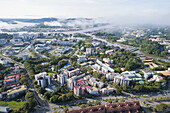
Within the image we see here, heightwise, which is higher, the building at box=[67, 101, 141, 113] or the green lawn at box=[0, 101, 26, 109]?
the building at box=[67, 101, 141, 113]

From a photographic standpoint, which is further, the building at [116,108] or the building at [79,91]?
the building at [79,91]

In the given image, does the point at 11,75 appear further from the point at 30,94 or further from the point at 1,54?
the point at 1,54

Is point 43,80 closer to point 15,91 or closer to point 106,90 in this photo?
point 15,91

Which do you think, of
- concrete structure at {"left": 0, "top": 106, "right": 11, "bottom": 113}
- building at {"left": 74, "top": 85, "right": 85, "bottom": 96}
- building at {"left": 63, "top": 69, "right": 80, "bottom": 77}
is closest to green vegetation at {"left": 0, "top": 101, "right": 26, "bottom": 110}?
concrete structure at {"left": 0, "top": 106, "right": 11, "bottom": 113}

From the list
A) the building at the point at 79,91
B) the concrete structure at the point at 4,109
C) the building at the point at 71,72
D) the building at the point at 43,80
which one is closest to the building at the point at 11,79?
the building at the point at 43,80

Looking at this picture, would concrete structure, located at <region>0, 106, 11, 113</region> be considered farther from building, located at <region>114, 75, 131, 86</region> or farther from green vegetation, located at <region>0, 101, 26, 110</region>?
building, located at <region>114, 75, 131, 86</region>

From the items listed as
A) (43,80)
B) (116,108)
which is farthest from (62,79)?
(116,108)

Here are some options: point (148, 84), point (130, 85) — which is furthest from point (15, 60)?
point (148, 84)

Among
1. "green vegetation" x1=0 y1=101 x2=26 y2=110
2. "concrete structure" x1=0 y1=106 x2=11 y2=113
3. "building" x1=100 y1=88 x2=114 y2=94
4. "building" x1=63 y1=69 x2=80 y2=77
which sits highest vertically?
"building" x1=63 y1=69 x2=80 y2=77

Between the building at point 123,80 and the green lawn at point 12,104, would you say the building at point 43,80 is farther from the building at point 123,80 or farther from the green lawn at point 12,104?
the building at point 123,80
